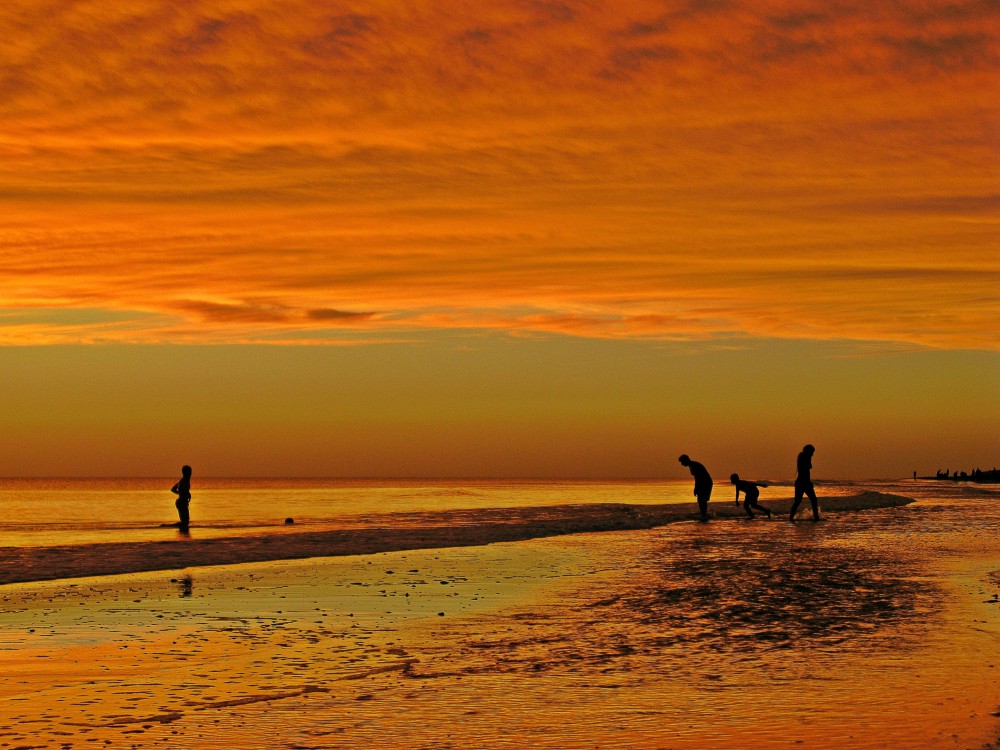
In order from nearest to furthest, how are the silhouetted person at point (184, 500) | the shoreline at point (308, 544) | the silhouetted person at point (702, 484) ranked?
1. the shoreline at point (308, 544)
2. the silhouetted person at point (184, 500)
3. the silhouetted person at point (702, 484)

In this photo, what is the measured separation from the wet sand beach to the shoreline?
253 centimetres

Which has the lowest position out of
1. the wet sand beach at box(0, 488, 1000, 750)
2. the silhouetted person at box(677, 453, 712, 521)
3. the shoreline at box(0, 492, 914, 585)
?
the wet sand beach at box(0, 488, 1000, 750)

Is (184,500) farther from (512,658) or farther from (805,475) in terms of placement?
(512,658)

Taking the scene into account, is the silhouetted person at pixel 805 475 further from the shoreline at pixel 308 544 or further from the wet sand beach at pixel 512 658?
the wet sand beach at pixel 512 658

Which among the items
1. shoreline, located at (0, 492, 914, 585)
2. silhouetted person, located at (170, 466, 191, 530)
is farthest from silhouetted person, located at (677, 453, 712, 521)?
silhouetted person, located at (170, 466, 191, 530)

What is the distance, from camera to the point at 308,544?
25.3 metres

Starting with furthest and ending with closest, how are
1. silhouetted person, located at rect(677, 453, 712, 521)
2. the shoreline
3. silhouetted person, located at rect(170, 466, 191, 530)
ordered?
silhouetted person, located at rect(677, 453, 712, 521) < silhouetted person, located at rect(170, 466, 191, 530) < the shoreline

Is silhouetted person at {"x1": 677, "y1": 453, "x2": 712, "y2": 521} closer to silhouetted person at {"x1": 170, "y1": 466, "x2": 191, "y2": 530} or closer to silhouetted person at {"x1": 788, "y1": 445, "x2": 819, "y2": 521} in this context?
silhouetted person at {"x1": 788, "y1": 445, "x2": 819, "y2": 521}

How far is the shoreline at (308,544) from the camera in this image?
20.3m

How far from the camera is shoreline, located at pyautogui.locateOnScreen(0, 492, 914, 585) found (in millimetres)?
20312

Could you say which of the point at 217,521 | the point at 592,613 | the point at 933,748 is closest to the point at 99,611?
the point at 592,613

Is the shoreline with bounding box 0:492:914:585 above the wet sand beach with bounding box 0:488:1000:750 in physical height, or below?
above

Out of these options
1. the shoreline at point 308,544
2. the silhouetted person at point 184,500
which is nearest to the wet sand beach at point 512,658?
the shoreline at point 308,544

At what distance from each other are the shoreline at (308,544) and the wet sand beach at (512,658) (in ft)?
8.30
